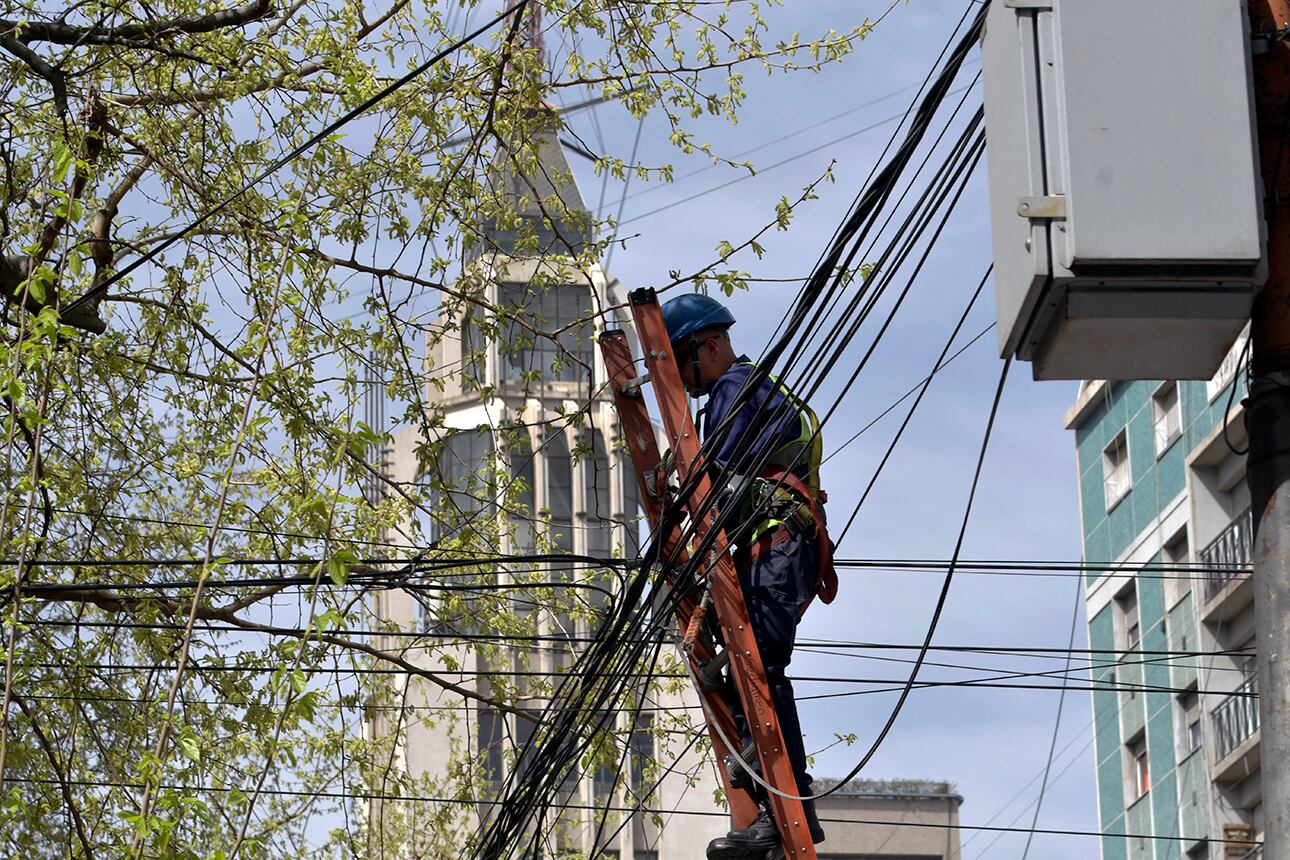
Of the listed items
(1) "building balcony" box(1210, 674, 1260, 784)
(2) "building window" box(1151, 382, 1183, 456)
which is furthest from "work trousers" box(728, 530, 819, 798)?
(2) "building window" box(1151, 382, 1183, 456)

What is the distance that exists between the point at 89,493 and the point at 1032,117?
25.1ft

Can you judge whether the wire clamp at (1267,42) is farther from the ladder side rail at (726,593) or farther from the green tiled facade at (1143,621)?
the green tiled facade at (1143,621)

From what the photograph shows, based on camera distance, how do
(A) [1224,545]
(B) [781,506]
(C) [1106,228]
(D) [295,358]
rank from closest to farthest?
(C) [1106,228] < (B) [781,506] < (D) [295,358] < (A) [1224,545]

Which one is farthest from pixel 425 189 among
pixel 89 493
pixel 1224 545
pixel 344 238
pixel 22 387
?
pixel 1224 545

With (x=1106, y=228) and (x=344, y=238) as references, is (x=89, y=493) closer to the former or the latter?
(x=344, y=238)

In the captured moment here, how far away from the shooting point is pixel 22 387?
739cm

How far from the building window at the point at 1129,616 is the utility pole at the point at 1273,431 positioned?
3027 cm

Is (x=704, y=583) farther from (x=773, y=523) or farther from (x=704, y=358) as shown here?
(x=704, y=358)

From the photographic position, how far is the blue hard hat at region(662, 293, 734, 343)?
7.91m

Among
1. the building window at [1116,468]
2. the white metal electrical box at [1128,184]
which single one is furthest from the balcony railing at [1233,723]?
the white metal electrical box at [1128,184]

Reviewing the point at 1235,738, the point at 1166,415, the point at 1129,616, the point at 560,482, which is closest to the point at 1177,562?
the point at 1166,415

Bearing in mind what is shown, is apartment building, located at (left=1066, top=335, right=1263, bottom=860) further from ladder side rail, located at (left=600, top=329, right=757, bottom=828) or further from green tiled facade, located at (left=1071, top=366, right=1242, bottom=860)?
ladder side rail, located at (left=600, top=329, right=757, bottom=828)

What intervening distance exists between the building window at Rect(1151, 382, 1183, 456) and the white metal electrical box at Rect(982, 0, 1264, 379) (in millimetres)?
28429

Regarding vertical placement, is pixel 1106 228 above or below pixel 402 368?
below
